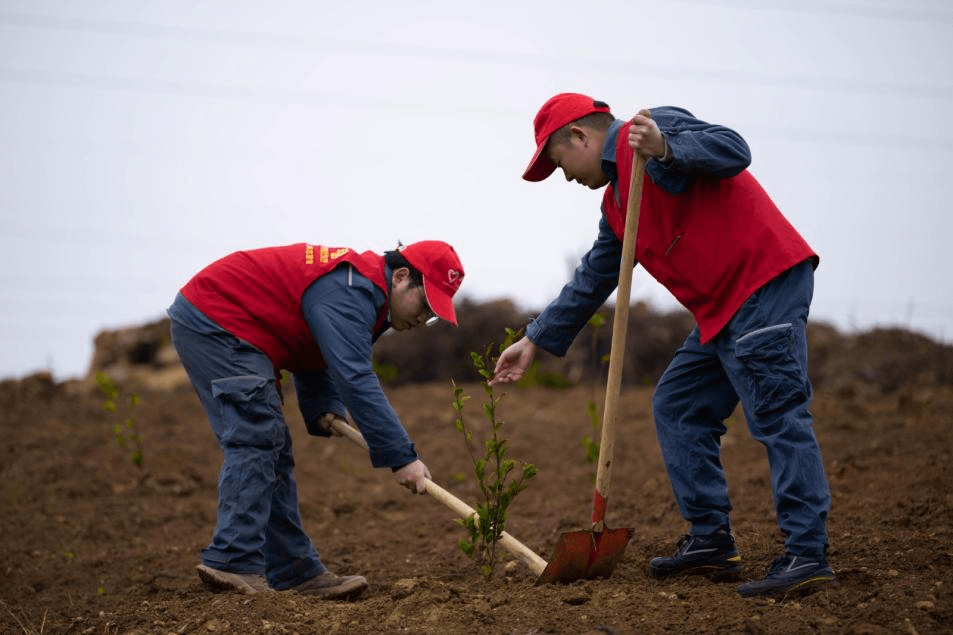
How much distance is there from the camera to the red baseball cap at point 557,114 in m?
3.95

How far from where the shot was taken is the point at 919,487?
5.38 meters

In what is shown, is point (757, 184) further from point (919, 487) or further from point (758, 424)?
point (919, 487)

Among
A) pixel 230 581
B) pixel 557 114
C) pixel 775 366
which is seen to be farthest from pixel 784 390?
pixel 230 581

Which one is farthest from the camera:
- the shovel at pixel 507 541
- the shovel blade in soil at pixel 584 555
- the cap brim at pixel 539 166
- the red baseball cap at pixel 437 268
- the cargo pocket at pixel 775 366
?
the red baseball cap at pixel 437 268

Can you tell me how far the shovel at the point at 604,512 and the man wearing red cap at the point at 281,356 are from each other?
677 mm

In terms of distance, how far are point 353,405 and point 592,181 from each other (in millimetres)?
1300

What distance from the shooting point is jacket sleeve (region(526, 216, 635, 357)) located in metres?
4.27

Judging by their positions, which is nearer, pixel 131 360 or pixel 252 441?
pixel 252 441

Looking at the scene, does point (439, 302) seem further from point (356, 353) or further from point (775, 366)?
point (775, 366)

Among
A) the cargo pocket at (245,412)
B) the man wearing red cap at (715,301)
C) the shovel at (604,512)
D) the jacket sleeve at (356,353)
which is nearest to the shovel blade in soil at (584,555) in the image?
the shovel at (604,512)

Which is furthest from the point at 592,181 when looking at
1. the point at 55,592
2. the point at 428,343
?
the point at 428,343

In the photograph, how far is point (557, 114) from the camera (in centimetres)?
397

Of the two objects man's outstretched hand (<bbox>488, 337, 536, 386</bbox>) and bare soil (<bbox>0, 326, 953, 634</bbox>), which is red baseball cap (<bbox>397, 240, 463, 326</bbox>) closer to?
man's outstretched hand (<bbox>488, 337, 536, 386</bbox>)

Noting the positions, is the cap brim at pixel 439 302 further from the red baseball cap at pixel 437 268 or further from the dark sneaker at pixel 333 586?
the dark sneaker at pixel 333 586
